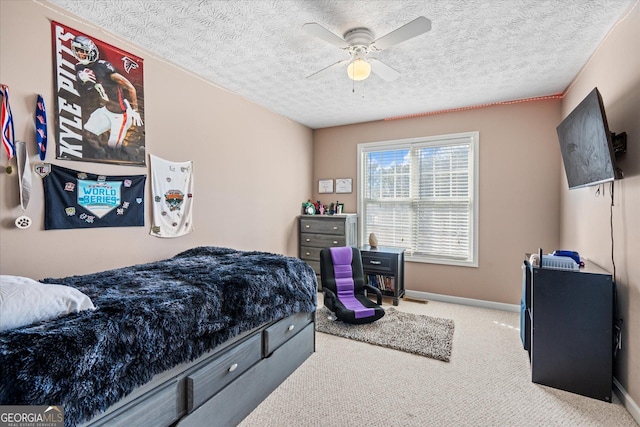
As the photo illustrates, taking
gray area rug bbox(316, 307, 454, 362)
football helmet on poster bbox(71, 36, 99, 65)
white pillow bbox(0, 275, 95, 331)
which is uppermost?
football helmet on poster bbox(71, 36, 99, 65)

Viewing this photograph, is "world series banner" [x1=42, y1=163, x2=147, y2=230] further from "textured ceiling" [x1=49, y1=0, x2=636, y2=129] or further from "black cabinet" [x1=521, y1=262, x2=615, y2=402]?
"black cabinet" [x1=521, y1=262, x2=615, y2=402]

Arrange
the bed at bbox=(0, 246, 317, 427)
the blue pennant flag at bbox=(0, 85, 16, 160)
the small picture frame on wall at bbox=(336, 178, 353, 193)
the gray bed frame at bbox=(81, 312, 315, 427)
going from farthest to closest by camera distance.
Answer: the small picture frame on wall at bbox=(336, 178, 353, 193) → the blue pennant flag at bbox=(0, 85, 16, 160) → the gray bed frame at bbox=(81, 312, 315, 427) → the bed at bbox=(0, 246, 317, 427)

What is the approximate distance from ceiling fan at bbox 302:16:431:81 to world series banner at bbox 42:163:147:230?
1899mm

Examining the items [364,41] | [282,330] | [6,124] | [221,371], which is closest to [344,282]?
[282,330]

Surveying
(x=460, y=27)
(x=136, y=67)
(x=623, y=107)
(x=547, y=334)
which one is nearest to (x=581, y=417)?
(x=547, y=334)

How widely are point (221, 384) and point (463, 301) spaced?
3.52 meters

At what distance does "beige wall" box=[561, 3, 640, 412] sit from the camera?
1.93 meters

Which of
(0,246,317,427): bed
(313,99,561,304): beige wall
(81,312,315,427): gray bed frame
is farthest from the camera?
(313,99,561,304): beige wall

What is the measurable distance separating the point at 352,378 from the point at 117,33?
3.33 metres

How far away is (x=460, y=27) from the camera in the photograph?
7.36 ft

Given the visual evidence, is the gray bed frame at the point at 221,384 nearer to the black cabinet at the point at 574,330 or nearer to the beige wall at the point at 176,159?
the beige wall at the point at 176,159

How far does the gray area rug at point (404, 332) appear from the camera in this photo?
2.78 metres

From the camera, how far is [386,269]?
4145 millimetres

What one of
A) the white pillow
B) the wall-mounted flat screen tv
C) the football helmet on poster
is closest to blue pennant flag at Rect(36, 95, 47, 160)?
the football helmet on poster
